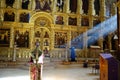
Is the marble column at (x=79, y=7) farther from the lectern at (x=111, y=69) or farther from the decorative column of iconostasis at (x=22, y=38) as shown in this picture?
the lectern at (x=111, y=69)

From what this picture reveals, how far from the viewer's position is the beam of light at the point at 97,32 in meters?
17.4

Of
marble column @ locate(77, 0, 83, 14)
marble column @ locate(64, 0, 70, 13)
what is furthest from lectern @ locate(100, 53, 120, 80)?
marble column @ locate(77, 0, 83, 14)

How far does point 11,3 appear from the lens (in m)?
16.3

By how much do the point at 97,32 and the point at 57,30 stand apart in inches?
176

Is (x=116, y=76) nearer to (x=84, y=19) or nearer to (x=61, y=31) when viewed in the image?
(x=61, y=31)

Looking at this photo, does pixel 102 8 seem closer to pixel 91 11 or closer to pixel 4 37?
pixel 91 11

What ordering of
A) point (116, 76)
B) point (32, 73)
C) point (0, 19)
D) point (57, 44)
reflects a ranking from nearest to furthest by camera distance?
point (116, 76)
point (32, 73)
point (0, 19)
point (57, 44)

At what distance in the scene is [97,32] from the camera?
60.0 feet

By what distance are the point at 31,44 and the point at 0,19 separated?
3616 millimetres

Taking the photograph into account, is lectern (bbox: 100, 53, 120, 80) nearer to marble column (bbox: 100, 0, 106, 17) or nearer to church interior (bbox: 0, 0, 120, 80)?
church interior (bbox: 0, 0, 120, 80)

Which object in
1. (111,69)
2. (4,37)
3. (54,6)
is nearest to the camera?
(111,69)

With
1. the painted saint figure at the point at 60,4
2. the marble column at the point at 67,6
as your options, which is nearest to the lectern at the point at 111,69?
the marble column at the point at 67,6

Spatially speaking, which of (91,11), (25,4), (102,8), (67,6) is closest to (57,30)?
(67,6)

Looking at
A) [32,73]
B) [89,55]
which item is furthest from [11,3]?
[32,73]
